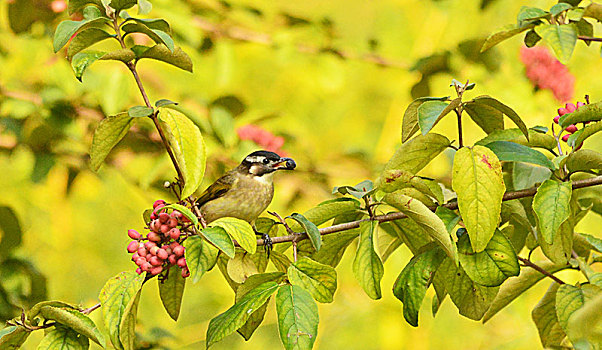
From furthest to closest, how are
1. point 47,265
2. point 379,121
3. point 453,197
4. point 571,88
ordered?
point 379,121, point 47,265, point 571,88, point 453,197

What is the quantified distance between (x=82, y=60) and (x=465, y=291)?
477 mm

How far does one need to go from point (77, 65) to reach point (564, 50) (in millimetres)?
519

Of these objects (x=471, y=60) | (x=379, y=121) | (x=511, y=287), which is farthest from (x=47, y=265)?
(x=511, y=287)

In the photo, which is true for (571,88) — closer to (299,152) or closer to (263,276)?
(299,152)

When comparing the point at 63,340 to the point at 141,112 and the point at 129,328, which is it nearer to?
the point at 129,328

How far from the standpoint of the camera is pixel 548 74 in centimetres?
151

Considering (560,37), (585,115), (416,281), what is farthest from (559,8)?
(416,281)

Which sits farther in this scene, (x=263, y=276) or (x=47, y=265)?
(x=47, y=265)

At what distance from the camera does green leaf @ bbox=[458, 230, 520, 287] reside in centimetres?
68

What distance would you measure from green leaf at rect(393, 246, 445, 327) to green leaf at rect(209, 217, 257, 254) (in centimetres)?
16

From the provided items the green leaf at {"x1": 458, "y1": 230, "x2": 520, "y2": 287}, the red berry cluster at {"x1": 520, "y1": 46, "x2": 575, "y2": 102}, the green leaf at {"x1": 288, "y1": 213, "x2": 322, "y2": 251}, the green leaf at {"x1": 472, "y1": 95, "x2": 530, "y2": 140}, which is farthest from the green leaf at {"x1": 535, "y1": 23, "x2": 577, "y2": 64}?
the red berry cluster at {"x1": 520, "y1": 46, "x2": 575, "y2": 102}

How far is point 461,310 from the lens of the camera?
77 centimetres

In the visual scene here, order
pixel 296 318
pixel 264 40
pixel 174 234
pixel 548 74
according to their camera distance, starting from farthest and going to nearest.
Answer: pixel 264 40
pixel 548 74
pixel 174 234
pixel 296 318

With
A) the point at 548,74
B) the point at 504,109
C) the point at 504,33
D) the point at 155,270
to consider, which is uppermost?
the point at 548,74
